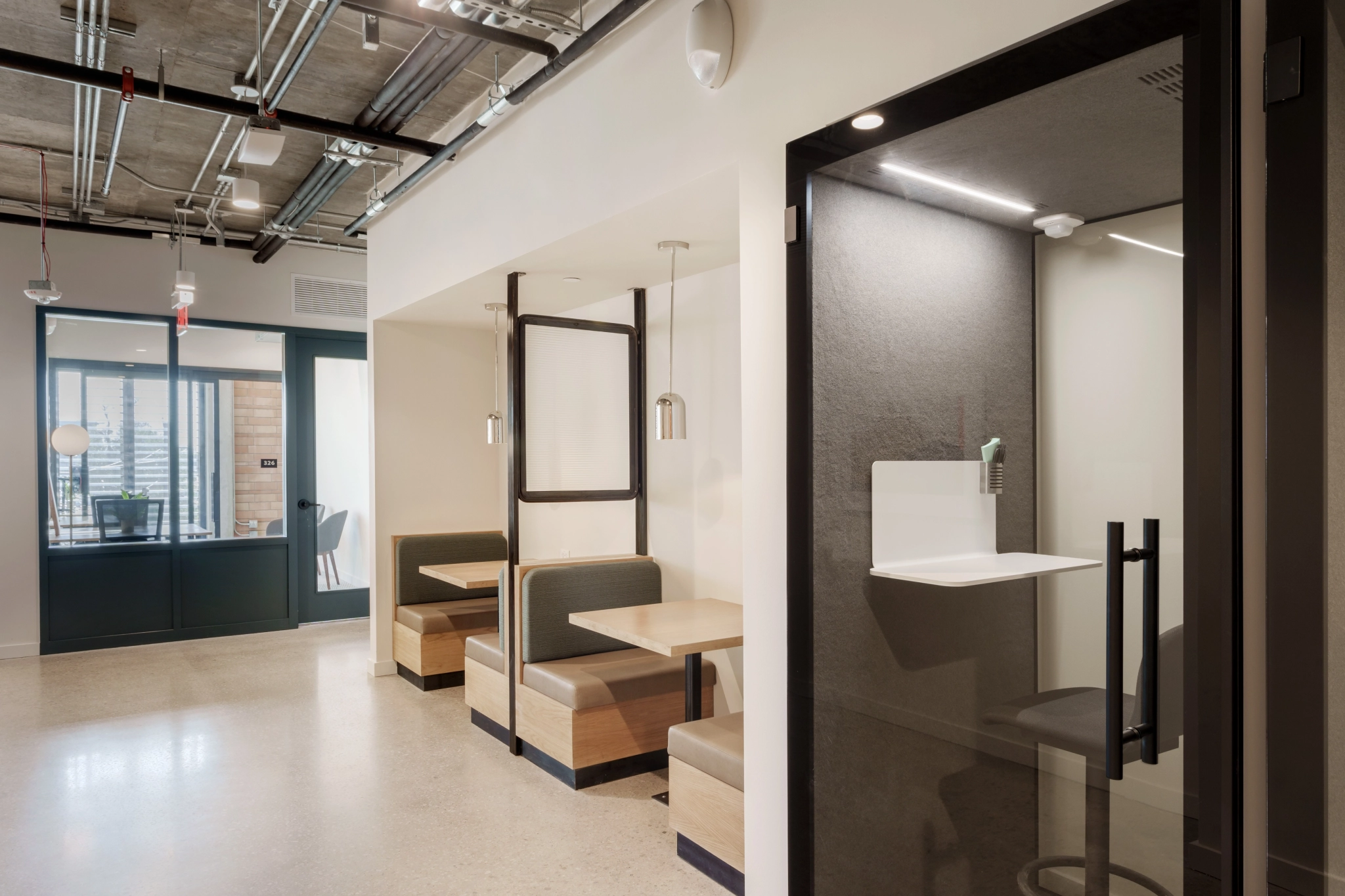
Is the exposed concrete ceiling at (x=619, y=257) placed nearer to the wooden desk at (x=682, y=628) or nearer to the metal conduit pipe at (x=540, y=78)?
the metal conduit pipe at (x=540, y=78)

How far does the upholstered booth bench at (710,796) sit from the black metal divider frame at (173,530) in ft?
17.3

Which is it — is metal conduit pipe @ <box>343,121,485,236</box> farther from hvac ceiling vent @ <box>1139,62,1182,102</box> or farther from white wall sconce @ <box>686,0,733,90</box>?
hvac ceiling vent @ <box>1139,62,1182,102</box>

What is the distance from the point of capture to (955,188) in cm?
169

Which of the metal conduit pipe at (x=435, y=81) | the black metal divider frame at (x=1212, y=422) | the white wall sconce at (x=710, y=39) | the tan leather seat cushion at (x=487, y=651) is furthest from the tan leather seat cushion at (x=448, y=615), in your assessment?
the black metal divider frame at (x=1212, y=422)

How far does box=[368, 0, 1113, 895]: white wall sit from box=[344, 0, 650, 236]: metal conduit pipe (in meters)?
0.10

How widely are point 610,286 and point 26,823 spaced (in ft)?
11.2

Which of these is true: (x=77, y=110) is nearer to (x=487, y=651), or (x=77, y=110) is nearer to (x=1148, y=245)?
(x=487, y=651)

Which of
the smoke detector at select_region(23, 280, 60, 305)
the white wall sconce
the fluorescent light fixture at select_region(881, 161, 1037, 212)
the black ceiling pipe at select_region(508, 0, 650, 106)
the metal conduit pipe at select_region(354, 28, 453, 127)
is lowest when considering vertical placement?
the fluorescent light fixture at select_region(881, 161, 1037, 212)

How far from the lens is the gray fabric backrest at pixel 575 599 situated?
155 inches

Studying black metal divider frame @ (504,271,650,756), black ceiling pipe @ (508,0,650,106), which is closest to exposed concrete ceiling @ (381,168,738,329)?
black metal divider frame @ (504,271,650,756)

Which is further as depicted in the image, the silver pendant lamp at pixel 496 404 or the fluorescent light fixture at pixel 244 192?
the silver pendant lamp at pixel 496 404

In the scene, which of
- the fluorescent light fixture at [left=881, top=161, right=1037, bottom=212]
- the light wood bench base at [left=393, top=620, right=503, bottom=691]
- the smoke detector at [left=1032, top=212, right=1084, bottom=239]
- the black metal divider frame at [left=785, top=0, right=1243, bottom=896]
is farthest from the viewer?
the light wood bench base at [left=393, top=620, right=503, bottom=691]

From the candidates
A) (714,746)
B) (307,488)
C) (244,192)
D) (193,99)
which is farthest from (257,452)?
(714,746)

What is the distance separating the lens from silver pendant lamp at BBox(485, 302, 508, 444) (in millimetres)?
5254
